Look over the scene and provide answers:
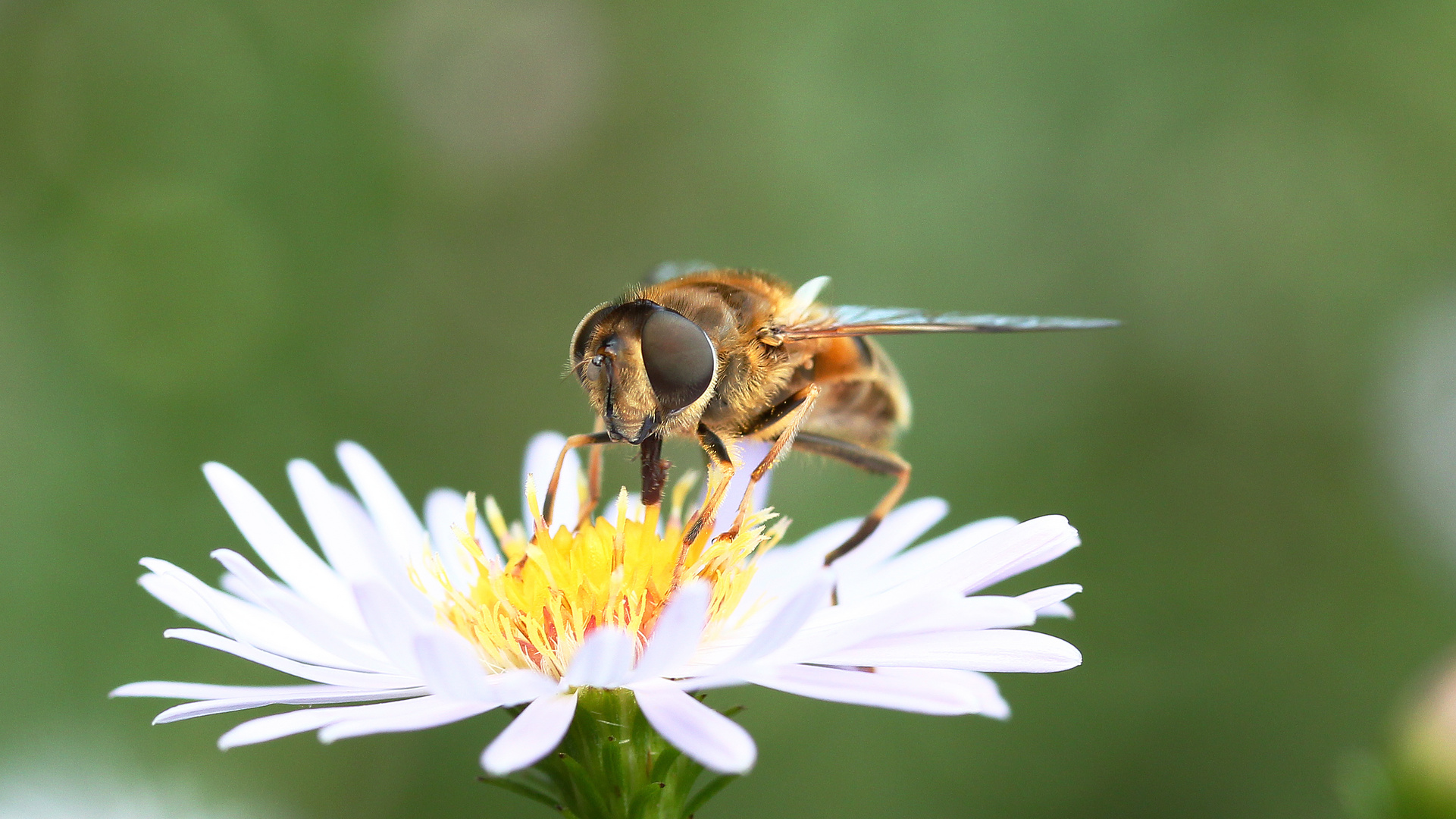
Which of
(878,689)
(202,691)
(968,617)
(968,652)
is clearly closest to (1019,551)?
(968,652)

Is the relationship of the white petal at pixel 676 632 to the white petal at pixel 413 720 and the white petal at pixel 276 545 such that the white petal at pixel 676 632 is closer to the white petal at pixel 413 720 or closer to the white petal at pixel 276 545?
the white petal at pixel 413 720

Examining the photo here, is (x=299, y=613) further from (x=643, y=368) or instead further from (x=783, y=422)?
(x=783, y=422)

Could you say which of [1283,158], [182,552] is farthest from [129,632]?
[1283,158]

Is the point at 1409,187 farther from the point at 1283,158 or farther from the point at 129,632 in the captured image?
the point at 129,632

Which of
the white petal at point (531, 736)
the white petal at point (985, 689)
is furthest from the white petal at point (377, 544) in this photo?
the white petal at point (985, 689)

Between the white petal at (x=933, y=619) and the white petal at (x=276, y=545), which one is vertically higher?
the white petal at (x=276, y=545)

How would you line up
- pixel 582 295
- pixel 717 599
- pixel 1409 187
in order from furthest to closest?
pixel 582 295 < pixel 1409 187 < pixel 717 599

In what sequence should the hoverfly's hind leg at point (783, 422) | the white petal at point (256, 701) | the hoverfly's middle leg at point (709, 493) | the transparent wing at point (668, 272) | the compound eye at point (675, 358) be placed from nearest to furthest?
the white petal at point (256, 701) < the compound eye at point (675, 358) < the hoverfly's middle leg at point (709, 493) < the hoverfly's hind leg at point (783, 422) < the transparent wing at point (668, 272)
